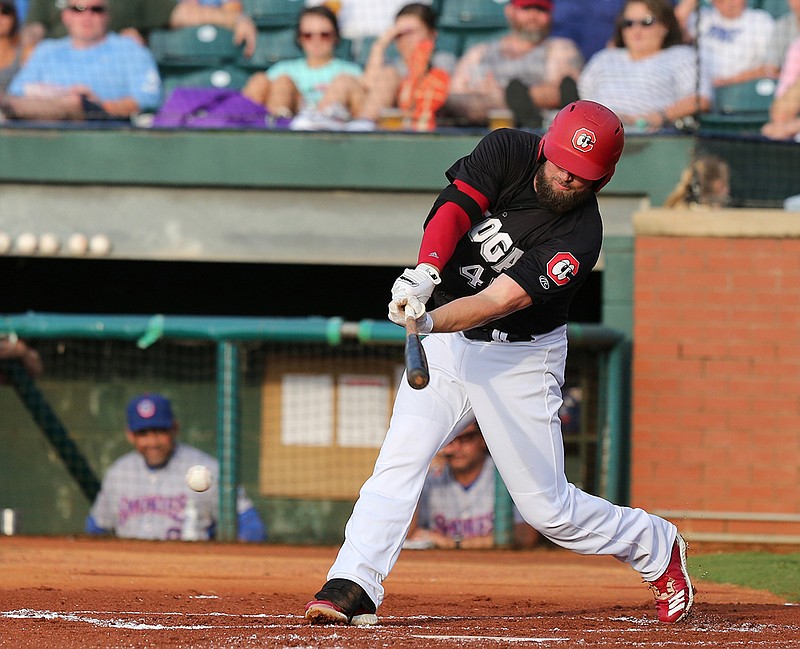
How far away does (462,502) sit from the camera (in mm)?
7199

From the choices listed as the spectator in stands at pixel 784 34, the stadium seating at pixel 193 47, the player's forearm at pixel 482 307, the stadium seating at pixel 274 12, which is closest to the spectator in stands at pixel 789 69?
the spectator in stands at pixel 784 34

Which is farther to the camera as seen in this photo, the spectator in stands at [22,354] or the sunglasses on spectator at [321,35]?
the sunglasses on spectator at [321,35]

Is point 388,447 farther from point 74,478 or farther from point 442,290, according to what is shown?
point 74,478

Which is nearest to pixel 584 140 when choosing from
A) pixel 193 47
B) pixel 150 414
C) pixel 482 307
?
pixel 482 307

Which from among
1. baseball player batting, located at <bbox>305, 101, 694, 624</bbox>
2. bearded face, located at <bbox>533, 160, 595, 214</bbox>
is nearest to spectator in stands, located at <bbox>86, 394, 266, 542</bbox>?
baseball player batting, located at <bbox>305, 101, 694, 624</bbox>

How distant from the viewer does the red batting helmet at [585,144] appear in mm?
3695

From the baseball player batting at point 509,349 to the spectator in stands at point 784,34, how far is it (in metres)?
4.68

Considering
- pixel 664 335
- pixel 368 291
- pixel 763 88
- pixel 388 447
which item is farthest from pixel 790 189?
pixel 388 447

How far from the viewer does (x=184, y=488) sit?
728cm

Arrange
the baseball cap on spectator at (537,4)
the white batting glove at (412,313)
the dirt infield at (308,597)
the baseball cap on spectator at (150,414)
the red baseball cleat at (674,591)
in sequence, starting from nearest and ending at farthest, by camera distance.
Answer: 1. the white batting glove at (412,313)
2. the dirt infield at (308,597)
3. the red baseball cleat at (674,591)
4. the baseball cap on spectator at (150,414)
5. the baseball cap on spectator at (537,4)

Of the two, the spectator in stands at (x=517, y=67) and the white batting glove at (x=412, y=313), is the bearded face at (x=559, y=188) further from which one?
the spectator in stands at (x=517, y=67)

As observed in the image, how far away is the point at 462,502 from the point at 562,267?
12.2ft

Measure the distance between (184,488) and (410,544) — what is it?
4.47 feet

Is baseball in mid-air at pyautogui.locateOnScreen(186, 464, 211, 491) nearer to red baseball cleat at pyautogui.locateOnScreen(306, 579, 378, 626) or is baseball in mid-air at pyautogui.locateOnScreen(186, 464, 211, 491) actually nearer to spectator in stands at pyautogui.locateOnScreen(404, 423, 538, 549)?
spectator in stands at pyautogui.locateOnScreen(404, 423, 538, 549)
